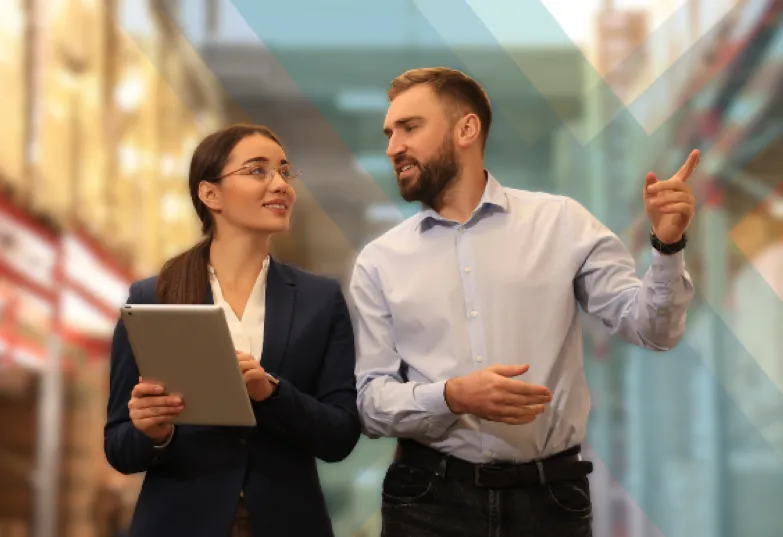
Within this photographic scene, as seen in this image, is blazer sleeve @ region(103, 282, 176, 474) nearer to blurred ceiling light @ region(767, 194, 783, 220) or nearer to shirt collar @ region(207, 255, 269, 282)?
shirt collar @ region(207, 255, 269, 282)

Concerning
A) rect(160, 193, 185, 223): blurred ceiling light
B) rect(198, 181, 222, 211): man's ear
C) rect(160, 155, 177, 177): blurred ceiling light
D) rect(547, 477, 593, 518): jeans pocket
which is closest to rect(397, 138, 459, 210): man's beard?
rect(198, 181, 222, 211): man's ear

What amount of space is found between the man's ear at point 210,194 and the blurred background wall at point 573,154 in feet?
5.15

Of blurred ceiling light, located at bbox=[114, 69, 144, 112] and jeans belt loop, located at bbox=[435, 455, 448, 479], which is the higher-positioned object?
blurred ceiling light, located at bbox=[114, 69, 144, 112]

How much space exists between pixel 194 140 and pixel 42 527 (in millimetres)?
1592

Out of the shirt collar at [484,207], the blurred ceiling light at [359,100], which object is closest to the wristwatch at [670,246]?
the shirt collar at [484,207]

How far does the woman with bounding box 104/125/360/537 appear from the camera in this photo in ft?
5.29

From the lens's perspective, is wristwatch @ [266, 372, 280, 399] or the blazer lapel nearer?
wristwatch @ [266, 372, 280, 399]

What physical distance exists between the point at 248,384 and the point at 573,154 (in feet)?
6.88

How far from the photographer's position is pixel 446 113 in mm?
1847

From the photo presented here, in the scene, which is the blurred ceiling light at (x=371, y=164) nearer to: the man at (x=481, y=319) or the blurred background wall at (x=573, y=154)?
the blurred background wall at (x=573, y=154)

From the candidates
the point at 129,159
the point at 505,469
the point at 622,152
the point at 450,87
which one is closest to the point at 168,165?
the point at 129,159

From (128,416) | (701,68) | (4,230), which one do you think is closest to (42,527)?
(4,230)

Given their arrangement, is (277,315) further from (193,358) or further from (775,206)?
(775,206)

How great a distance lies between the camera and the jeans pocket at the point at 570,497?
5.38ft
